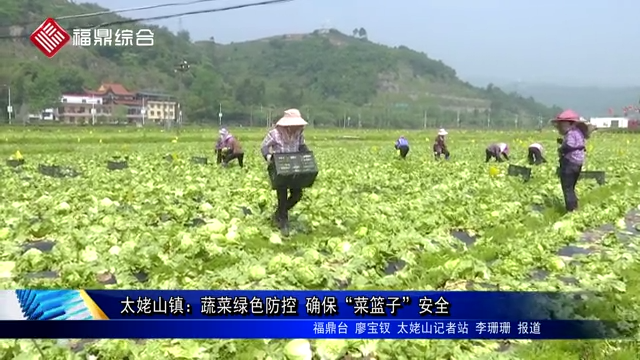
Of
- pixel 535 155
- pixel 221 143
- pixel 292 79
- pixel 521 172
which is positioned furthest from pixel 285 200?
pixel 535 155

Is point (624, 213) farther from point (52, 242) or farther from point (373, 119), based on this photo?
point (52, 242)

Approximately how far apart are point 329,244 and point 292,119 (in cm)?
173

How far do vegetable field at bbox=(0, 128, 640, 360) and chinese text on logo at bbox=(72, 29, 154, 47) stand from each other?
225 centimetres

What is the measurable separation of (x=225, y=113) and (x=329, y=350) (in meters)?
4.75

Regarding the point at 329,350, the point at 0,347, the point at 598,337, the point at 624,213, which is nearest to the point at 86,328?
the point at 0,347

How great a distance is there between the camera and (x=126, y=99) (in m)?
8.51

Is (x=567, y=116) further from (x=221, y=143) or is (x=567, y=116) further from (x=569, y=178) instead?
(x=221, y=143)

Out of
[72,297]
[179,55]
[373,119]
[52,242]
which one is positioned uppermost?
[179,55]

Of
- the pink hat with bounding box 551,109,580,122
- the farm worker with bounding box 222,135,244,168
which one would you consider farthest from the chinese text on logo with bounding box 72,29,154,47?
the farm worker with bounding box 222,135,244,168

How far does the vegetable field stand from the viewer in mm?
4848

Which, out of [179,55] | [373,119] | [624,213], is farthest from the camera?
[624,213]

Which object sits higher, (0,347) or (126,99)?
(126,99)
